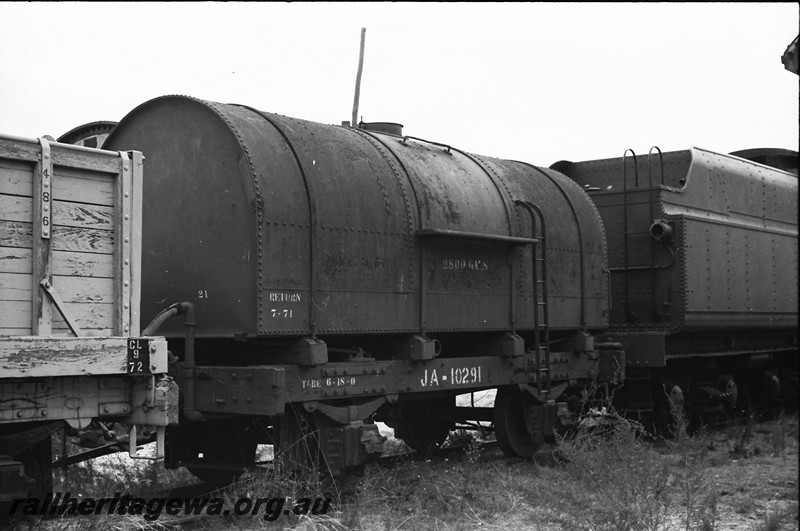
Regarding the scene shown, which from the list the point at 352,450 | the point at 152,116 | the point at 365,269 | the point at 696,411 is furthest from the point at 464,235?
the point at 696,411

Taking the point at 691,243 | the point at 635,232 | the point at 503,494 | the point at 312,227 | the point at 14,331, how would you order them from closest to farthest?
the point at 14,331 < the point at 312,227 < the point at 503,494 < the point at 691,243 < the point at 635,232

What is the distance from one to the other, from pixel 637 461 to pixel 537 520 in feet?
4.79

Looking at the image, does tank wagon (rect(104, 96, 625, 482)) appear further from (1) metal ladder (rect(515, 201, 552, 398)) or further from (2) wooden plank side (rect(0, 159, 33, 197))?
(2) wooden plank side (rect(0, 159, 33, 197))

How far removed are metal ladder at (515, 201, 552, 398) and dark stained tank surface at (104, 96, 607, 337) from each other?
20cm

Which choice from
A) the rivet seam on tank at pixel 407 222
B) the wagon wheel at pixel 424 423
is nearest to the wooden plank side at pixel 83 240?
the rivet seam on tank at pixel 407 222

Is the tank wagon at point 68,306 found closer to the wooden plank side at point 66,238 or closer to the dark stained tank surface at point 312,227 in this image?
the wooden plank side at point 66,238

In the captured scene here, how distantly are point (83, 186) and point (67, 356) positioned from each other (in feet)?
3.64

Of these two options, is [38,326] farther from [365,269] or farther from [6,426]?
[365,269]

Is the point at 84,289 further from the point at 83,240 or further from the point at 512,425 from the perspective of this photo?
the point at 512,425

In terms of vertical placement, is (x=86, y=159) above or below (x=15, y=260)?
above

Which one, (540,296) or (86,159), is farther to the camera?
(540,296)

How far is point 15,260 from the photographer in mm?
5711

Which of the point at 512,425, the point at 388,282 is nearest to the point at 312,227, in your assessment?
the point at 388,282

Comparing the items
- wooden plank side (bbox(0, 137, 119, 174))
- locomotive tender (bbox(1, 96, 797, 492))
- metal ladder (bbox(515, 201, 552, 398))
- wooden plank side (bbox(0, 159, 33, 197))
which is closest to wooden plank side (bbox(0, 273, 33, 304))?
wooden plank side (bbox(0, 159, 33, 197))
